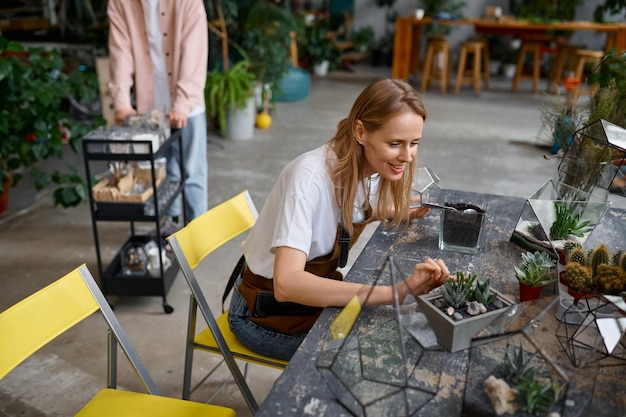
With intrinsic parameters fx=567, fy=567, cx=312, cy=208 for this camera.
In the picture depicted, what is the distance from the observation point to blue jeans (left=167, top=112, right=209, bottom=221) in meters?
3.18

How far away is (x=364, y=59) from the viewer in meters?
11.2

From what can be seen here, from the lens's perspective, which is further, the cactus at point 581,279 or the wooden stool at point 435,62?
the wooden stool at point 435,62

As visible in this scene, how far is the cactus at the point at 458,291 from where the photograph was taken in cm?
124

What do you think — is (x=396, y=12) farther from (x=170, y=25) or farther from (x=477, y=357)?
(x=477, y=357)

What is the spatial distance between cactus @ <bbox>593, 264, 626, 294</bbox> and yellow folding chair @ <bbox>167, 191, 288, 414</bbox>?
2.86 ft

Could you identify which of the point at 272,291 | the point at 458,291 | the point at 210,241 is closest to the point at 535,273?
the point at 458,291

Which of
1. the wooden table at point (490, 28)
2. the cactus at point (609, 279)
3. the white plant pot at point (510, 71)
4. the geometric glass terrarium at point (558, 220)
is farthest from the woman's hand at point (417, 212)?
the white plant pot at point (510, 71)

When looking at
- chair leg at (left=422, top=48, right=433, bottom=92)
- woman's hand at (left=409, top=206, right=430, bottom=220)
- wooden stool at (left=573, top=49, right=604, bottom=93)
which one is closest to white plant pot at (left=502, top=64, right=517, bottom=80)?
wooden stool at (left=573, top=49, right=604, bottom=93)

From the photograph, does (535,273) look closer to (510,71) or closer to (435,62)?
(435,62)

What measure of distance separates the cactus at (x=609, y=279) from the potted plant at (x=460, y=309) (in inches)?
8.6

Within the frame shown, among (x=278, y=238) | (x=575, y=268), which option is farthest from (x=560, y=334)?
(x=278, y=238)

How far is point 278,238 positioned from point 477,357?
0.55m

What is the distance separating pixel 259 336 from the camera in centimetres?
168

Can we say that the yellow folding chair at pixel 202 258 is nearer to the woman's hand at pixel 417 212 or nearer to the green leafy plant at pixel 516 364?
the woman's hand at pixel 417 212
